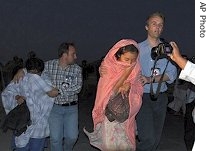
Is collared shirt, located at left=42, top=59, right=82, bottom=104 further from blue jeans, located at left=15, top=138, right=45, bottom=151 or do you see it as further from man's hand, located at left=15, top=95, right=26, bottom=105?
blue jeans, located at left=15, top=138, right=45, bottom=151

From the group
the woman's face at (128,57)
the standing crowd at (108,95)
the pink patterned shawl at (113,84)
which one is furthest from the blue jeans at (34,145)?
the woman's face at (128,57)

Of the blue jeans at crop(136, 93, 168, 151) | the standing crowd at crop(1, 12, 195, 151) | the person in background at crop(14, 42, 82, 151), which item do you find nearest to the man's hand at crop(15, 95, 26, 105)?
the standing crowd at crop(1, 12, 195, 151)

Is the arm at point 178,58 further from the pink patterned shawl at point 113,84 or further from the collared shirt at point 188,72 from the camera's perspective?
the pink patterned shawl at point 113,84

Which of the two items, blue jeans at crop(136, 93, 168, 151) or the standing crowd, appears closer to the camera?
the standing crowd

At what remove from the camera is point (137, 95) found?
4559 mm

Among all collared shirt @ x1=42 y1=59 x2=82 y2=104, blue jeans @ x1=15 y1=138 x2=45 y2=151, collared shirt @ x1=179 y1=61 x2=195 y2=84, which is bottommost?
blue jeans @ x1=15 y1=138 x2=45 y2=151

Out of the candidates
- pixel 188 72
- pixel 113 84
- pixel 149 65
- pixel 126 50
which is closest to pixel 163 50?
pixel 188 72

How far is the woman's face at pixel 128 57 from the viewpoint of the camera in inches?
173

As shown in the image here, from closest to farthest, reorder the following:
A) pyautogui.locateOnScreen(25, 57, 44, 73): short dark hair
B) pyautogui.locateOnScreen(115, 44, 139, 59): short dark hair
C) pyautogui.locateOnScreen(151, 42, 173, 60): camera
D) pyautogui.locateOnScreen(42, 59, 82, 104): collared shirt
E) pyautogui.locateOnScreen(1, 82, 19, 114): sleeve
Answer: pyautogui.locateOnScreen(151, 42, 173, 60): camera < pyautogui.locateOnScreen(115, 44, 139, 59): short dark hair < pyautogui.locateOnScreen(25, 57, 44, 73): short dark hair < pyautogui.locateOnScreen(1, 82, 19, 114): sleeve < pyautogui.locateOnScreen(42, 59, 82, 104): collared shirt

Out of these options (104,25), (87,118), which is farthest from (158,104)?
(104,25)

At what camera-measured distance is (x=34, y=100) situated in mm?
5199

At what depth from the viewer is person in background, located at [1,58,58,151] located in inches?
203
